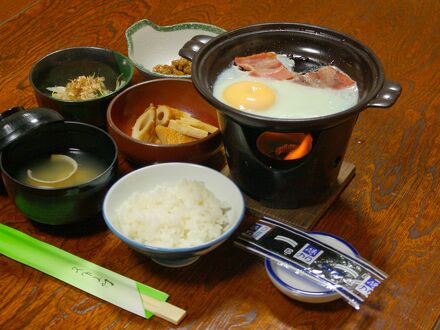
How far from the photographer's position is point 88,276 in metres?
1.26

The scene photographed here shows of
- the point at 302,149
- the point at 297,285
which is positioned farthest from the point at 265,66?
the point at 297,285

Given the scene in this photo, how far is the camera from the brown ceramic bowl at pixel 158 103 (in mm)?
1491

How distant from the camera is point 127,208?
1317 mm

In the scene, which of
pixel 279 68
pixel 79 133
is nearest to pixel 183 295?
pixel 79 133

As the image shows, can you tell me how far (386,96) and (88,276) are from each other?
0.81 m

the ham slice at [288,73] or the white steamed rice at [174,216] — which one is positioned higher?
the ham slice at [288,73]

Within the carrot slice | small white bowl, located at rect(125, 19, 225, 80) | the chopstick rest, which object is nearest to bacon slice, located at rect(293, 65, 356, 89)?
the carrot slice

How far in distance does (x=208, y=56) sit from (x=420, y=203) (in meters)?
0.71

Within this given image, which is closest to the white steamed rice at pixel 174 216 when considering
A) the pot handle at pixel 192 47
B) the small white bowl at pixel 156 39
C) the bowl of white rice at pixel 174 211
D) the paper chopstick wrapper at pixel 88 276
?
Answer: the bowl of white rice at pixel 174 211

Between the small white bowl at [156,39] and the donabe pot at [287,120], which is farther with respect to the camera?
the small white bowl at [156,39]

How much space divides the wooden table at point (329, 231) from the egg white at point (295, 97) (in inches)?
10.6

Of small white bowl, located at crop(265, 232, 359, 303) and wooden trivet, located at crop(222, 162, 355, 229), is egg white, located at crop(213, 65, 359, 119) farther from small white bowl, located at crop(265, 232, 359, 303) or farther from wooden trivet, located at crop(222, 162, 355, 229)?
small white bowl, located at crop(265, 232, 359, 303)

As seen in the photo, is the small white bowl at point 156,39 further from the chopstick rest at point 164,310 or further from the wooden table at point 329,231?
the chopstick rest at point 164,310

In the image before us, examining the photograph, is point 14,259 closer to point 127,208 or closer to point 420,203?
point 127,208
